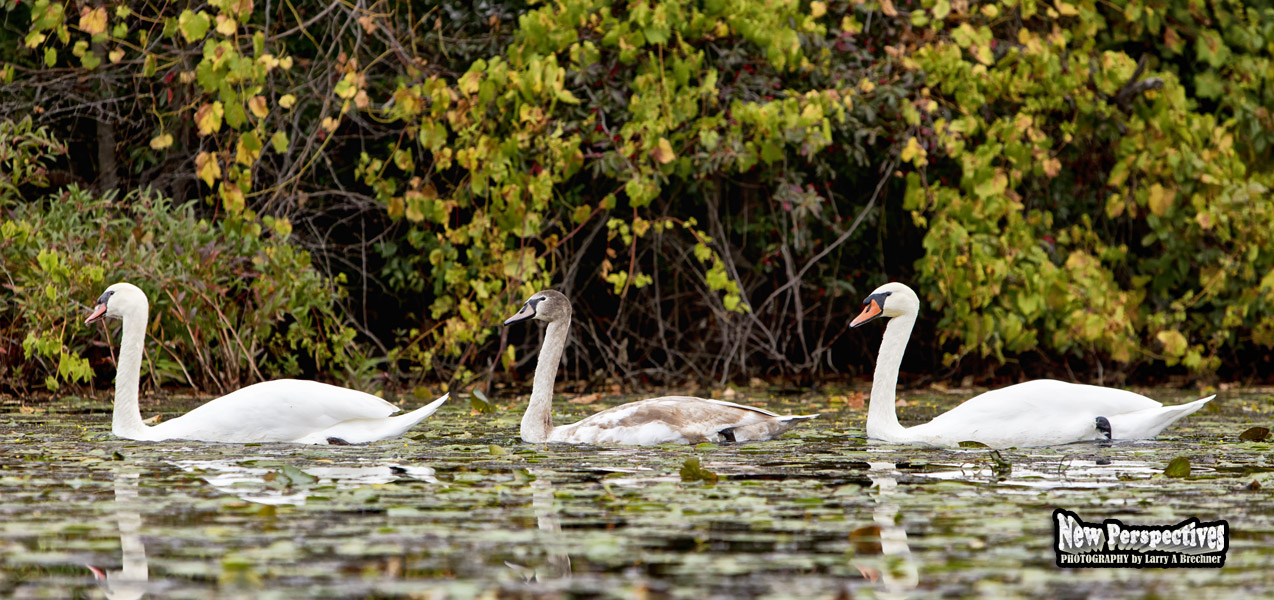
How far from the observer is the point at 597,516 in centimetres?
491

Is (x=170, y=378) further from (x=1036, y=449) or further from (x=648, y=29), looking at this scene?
(x=1036, y=449)

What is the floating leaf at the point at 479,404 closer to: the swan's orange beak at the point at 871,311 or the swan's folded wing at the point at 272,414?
the swan's folded wing at the point at 272,414

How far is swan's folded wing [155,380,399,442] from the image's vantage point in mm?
7488

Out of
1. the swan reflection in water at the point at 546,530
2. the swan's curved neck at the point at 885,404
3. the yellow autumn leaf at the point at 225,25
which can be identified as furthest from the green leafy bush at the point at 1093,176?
the swan reflection in water at the point at 546,530

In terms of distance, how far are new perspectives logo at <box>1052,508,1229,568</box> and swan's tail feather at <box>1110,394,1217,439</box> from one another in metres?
2.89

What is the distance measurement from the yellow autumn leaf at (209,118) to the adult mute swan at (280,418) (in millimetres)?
3412

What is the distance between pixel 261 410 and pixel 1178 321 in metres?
7.81

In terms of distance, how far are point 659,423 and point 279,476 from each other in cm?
221

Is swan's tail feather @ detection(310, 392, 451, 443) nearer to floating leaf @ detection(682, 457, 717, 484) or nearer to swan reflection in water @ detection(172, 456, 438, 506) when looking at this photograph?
swan reflection in water @ detection(172, 456, 438, 506)

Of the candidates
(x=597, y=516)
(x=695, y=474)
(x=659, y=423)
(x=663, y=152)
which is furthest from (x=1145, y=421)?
(x=663, y=152)

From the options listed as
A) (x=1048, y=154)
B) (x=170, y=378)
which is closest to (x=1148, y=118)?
(x=1048, y=154)

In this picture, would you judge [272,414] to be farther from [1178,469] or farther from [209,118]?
[1178,469]

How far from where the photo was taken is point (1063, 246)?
1309 centimetres

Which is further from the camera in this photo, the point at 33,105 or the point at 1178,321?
the point at 1178,321
